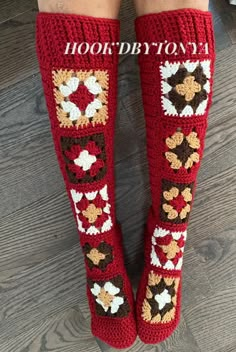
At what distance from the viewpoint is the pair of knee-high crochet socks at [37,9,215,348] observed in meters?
0.62

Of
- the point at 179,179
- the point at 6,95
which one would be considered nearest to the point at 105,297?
the point at 179,179

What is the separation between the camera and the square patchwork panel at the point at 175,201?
0.70m

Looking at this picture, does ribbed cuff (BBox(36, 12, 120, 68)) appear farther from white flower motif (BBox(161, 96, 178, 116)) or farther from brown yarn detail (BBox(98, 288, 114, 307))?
brown yarn detail (BBox(98, 288, 114, 307))

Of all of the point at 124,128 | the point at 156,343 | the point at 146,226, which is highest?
the point at 124,128

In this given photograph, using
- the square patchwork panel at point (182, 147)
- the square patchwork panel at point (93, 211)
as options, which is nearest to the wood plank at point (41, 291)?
the square patchwork panel at point (93, 211)

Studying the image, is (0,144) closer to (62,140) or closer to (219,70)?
(62,140)

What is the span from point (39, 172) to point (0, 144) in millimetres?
81

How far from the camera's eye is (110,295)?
728mm

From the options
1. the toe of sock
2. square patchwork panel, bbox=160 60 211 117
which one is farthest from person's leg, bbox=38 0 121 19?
the toe of sock

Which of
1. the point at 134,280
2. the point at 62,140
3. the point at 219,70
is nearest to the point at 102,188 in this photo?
the point at 62,140

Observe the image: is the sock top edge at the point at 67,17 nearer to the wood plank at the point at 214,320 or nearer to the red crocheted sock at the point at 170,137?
the red crocheted sock at the point at 170,137

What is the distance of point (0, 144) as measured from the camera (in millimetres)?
809

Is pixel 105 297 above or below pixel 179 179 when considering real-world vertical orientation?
below

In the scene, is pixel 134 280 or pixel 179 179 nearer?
pixel 179 179
